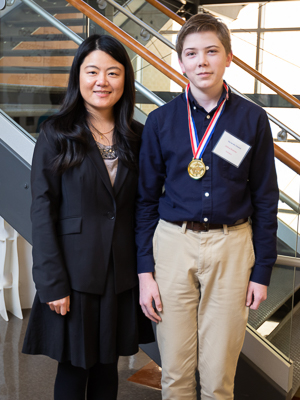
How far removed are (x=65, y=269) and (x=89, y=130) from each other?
1.85ft

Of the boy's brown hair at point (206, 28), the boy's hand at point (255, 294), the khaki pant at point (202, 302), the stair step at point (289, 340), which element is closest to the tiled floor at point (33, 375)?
the stair step at point (289, 340)

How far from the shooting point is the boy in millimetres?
1715

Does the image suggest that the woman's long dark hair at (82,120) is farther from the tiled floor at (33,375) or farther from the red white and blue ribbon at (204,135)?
the tiled floor at (33,375)

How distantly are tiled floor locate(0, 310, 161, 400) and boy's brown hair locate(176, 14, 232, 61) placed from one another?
2.19 m

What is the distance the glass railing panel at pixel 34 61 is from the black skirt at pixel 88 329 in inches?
48.9

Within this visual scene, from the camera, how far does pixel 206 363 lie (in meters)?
1.85

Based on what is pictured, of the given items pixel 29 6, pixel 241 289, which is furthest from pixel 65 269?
pixel 29 6

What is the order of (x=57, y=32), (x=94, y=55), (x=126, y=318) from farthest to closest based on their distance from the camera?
(x=57, y=32), (x=126, y=318), (x=94, y=55)

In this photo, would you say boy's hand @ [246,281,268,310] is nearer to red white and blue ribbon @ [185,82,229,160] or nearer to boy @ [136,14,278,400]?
boy @ [136,14,278,400]

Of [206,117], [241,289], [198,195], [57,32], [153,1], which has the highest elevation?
[153,1]

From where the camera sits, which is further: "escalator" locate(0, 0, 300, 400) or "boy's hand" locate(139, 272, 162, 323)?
"escalator" locate(0, 0, 300, 400)

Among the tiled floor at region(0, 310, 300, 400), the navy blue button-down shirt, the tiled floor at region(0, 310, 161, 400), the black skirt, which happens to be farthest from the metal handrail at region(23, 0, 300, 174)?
the tiled floor at region(0, 310, 161, 400)

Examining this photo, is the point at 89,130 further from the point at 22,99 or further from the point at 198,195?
the point at 22,99

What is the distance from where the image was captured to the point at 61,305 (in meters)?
1.82
